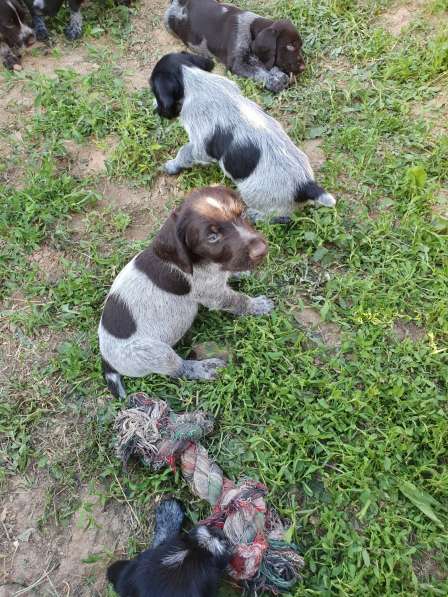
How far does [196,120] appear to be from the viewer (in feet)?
15.5

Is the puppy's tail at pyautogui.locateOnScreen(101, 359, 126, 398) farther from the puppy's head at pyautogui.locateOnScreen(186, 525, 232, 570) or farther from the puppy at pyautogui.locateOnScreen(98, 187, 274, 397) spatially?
the puppy's head at pyautogui.locateOnScreen(186, 525, 232, 570)

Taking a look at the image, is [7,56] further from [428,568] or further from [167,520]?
[428,568]

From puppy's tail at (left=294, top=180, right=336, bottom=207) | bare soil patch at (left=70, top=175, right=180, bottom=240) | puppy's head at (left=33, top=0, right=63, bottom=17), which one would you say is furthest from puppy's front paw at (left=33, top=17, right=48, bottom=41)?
puppy's tail at (left=294, top=180, right=336, bottom=207)

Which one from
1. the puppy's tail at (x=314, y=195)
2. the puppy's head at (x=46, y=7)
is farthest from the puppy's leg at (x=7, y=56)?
the puppy's tail at (x=314, y=195)

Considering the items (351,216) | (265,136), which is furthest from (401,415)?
(265,136)

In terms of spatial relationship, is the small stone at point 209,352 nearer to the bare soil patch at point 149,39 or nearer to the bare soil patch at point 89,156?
the bare soil patch at point 89,156

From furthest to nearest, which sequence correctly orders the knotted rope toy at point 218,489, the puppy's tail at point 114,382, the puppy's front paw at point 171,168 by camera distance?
the puppy's front paw at point 171,168 → the puppy's tail at point 114,382 → the knotted rope toy at point 218,489

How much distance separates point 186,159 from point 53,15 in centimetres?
366

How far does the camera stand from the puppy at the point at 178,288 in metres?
3.38

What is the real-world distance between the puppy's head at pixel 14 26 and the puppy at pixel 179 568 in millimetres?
6479

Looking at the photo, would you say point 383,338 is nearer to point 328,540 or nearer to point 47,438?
point 328,540

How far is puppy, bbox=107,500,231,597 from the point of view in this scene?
2.59 meters

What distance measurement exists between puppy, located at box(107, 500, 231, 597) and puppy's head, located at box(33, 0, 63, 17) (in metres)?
6.86

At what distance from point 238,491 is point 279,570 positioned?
0.54m
